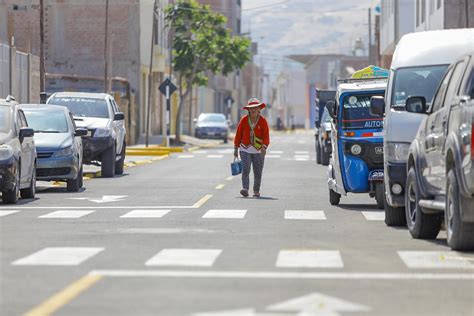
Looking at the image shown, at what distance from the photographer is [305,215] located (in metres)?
20.5

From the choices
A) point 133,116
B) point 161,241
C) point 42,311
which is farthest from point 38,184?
point 133,116

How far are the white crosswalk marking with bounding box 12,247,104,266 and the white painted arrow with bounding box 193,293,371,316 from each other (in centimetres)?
309

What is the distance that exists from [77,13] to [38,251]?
64719mm

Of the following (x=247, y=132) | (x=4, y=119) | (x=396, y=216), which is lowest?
(x=396, y=216)

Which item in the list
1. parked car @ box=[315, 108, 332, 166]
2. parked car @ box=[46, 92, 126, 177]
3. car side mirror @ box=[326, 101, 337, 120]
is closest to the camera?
car side mirror @ box=[326, 101, 337, 120]

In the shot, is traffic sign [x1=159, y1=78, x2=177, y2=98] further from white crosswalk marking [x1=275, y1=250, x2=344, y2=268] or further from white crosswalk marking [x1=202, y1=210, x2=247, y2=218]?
white crosswalk marking [x1=275, y1=250, x2=344, y2=268]

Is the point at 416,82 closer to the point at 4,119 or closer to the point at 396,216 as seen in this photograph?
the point at 396,216

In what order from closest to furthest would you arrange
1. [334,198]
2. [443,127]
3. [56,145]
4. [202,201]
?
1. [443,127]
2. [334,198]
3. [202,201]
4. [56,145]

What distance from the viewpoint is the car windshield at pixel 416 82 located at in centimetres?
1953

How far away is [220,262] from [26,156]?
1209 cm

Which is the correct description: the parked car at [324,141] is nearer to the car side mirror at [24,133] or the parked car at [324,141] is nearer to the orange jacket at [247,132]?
the orange jacket at [247,132]

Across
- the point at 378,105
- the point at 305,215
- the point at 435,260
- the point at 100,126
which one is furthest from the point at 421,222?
the point at 100,126

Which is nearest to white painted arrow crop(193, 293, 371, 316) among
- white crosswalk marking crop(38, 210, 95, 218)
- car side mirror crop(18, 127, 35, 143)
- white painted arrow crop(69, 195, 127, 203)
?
white crosswalk marking crop(38, 210, 95, 218)

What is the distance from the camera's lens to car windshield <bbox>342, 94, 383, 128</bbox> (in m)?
23.1
